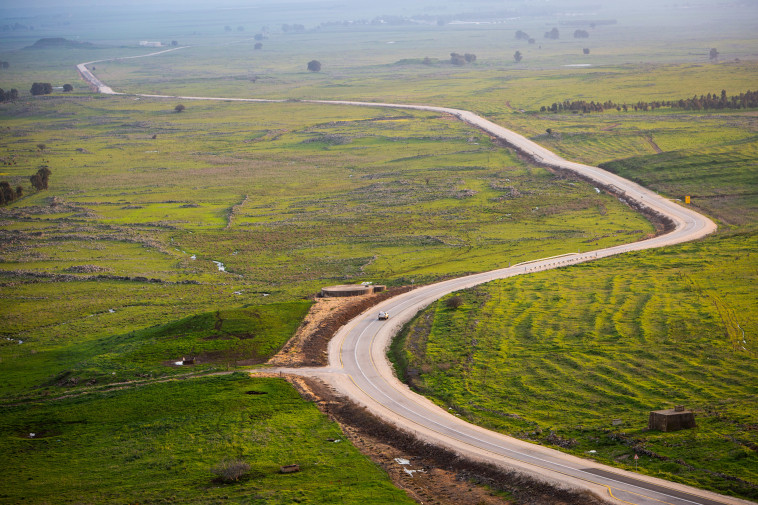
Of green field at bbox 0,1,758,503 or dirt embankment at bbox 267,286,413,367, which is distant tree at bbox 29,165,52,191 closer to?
green field at bbox 0,1,758,503

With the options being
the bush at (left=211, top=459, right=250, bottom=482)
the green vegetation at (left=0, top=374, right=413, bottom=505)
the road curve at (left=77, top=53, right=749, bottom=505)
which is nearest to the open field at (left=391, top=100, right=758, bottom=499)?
the road curve at (left=77, top=53, right=749, bottom=505)

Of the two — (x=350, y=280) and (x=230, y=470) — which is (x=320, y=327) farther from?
(x=230, y=470)

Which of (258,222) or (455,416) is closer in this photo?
(455,416)

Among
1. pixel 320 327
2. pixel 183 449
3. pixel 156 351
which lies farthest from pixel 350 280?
pixel 183 449

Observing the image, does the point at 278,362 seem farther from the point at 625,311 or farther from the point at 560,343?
the point at 625,311

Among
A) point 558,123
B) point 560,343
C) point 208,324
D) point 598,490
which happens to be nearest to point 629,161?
point 558,123
